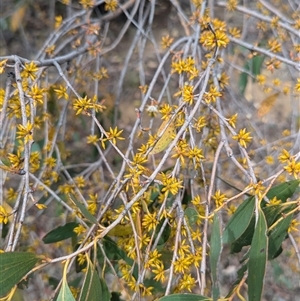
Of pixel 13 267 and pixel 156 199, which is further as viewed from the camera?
pixel 156 199

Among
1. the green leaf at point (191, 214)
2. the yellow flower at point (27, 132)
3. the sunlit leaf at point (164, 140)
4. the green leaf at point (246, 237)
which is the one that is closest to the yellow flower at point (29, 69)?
the yellow flower at point (27, 132)

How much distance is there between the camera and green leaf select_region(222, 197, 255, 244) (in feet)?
2.35

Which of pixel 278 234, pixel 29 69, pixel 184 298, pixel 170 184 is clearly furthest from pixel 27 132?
pixel 278 234

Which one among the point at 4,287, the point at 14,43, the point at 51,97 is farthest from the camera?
the point at 14,43

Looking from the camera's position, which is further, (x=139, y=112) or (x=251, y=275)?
(x=139, y=112)

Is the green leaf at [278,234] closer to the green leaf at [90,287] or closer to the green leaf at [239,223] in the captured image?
the green leaf at [239,223]

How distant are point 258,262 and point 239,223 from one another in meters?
0.08

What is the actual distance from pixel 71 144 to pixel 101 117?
54 cm

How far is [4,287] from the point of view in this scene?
0.63 m

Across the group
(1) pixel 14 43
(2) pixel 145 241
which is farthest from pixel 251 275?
(1) pixel 14 43

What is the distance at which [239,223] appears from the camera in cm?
72

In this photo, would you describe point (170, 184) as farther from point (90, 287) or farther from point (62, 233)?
point (62, 233)

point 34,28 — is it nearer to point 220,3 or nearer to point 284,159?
point 220,3

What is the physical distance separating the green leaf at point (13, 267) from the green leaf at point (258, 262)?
319 millimetres
